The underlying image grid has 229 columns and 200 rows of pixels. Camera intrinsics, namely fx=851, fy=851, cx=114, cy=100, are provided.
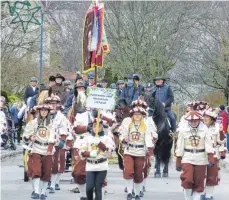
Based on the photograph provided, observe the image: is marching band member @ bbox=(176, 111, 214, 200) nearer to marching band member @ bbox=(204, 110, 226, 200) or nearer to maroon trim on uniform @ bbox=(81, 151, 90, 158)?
marching band member @ bbox=(204, 110, 226, 200)

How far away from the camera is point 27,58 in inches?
1784

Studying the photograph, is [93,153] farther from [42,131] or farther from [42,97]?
[42,97]

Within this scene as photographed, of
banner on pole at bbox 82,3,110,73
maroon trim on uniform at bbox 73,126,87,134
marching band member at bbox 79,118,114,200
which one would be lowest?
marching band member at bbox 79,118,114,200

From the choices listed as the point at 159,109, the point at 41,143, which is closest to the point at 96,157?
the point at 41,143

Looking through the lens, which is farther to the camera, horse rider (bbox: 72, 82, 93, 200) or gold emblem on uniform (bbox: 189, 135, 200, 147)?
gold emblem on uniform (bbox: 189, 135, 200, 147)

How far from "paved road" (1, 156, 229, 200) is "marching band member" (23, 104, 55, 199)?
15.9 inches

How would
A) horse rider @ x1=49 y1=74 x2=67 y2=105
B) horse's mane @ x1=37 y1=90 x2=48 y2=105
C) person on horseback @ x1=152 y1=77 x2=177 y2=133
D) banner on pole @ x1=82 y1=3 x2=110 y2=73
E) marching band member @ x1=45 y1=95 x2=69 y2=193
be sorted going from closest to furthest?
marching band member @ x1=45 y1=95 x2=69 y2=193, horse's mane @ x1=37 y1=90 x2=48 y2=105, banner on pole @ x1=82 y1=3 x2=110 y2=73, horse rider @ x1=49 y1=74 x2=67 y2=105, person on horseback @ x1=152 y1=77 x2=177 y2=133

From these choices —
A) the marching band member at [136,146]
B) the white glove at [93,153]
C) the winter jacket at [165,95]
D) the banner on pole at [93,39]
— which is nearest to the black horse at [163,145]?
the winter jacket at [165,95]

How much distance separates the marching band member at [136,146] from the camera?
578 inches

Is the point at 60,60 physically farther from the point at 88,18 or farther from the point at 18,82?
the point at 88,18

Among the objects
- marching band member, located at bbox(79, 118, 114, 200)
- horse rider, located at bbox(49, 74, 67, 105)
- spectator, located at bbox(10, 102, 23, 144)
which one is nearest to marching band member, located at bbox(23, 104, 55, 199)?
marching band member, located at bbox(79, 118, 114, 200)

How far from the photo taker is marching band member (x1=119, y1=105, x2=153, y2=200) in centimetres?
1467

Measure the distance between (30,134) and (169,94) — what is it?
5941 millimetres

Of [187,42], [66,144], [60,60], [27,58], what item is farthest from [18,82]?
[66,144]
